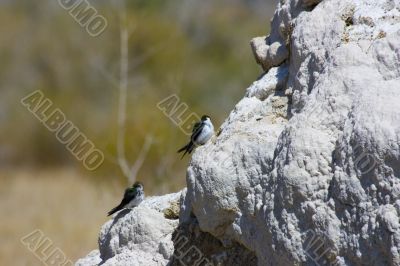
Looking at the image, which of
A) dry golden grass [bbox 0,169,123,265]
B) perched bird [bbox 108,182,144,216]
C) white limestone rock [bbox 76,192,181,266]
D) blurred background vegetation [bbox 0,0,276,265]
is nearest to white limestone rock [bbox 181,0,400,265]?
white limestone rock [bbox 76,192,181,266]

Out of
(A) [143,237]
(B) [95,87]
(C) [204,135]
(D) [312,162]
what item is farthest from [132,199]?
(B) [95,87]

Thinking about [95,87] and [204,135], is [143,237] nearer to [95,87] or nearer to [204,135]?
[204,135]

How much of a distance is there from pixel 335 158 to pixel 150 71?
22.1 meters

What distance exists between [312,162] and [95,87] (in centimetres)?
2419

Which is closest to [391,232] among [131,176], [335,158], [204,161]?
[335,158]

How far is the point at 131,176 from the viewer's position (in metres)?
12.4

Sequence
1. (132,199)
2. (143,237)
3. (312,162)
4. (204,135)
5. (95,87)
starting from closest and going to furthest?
1. (312,162)
2. (143,237)
3. (132,199)
4. (204,135)
5. (95,87)

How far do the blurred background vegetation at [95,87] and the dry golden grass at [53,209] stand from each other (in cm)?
4

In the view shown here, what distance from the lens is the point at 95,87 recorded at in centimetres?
2800

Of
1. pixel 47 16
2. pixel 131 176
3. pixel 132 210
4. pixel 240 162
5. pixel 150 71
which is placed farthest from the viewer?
pixel 47 16

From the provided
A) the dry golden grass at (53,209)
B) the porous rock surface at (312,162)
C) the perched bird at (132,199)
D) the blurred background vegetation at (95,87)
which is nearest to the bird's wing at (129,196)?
the perched bird at (132,199)

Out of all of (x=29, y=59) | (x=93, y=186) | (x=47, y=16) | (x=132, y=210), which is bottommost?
(x=132, y=210)

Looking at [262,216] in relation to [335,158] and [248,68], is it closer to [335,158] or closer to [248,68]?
[335,158]

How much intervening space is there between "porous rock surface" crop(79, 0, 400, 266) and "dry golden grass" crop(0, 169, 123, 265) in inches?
243
